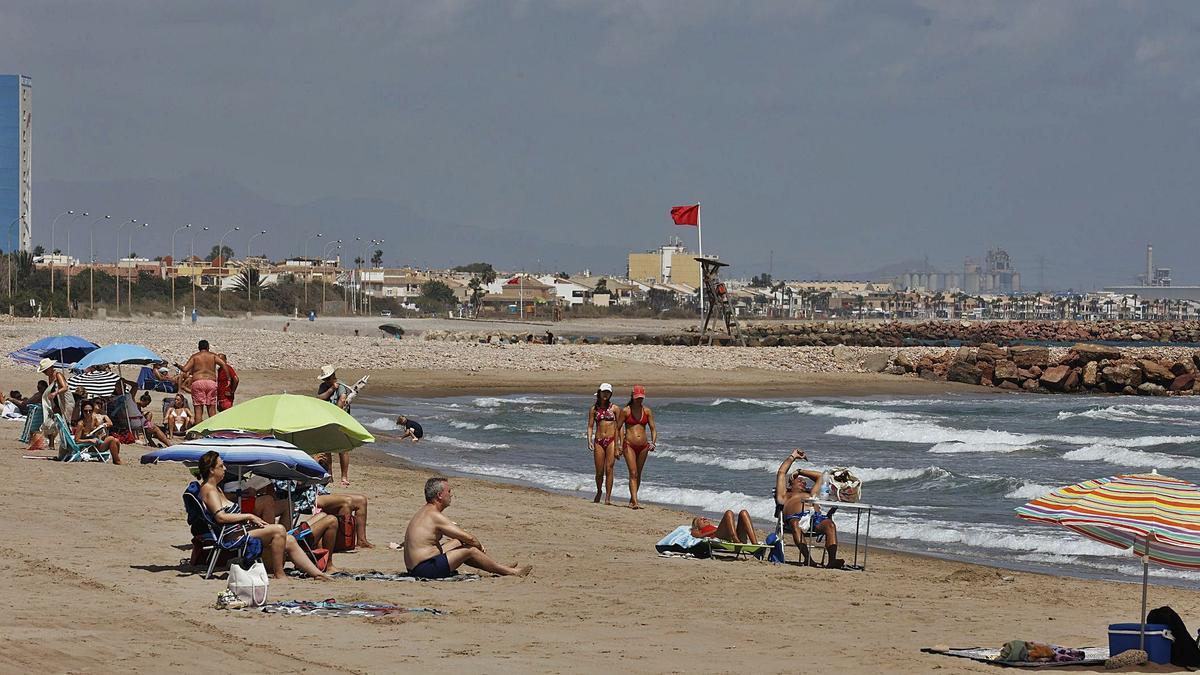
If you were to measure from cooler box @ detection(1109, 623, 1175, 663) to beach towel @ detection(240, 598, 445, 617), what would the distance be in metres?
3.83

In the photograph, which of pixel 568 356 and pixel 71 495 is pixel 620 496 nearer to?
pixel 71 495

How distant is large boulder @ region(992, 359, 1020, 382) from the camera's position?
45281 mm

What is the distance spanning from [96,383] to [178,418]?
129 cm

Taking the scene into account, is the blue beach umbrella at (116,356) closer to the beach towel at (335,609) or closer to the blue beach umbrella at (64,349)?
the blue beach umbrella at (64,349)

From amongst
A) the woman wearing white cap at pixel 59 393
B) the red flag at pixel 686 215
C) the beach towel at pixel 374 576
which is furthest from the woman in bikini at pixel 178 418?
the red flag at pixel 686 215

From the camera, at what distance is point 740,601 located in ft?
32.2

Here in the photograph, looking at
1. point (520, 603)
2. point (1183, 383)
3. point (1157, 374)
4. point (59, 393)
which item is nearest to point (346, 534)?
point (520, 603)

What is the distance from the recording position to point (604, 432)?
15305mm

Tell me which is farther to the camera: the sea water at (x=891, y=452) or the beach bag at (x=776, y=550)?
the sea water at (x=891, y=452)

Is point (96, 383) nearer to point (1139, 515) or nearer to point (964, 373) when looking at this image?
point (1139, 515)

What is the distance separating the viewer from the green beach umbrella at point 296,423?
1152 cm

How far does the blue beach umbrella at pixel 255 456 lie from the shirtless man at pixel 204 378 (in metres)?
7.87

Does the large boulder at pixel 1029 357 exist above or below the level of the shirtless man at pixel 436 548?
above

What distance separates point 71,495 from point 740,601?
6892 millimetres
